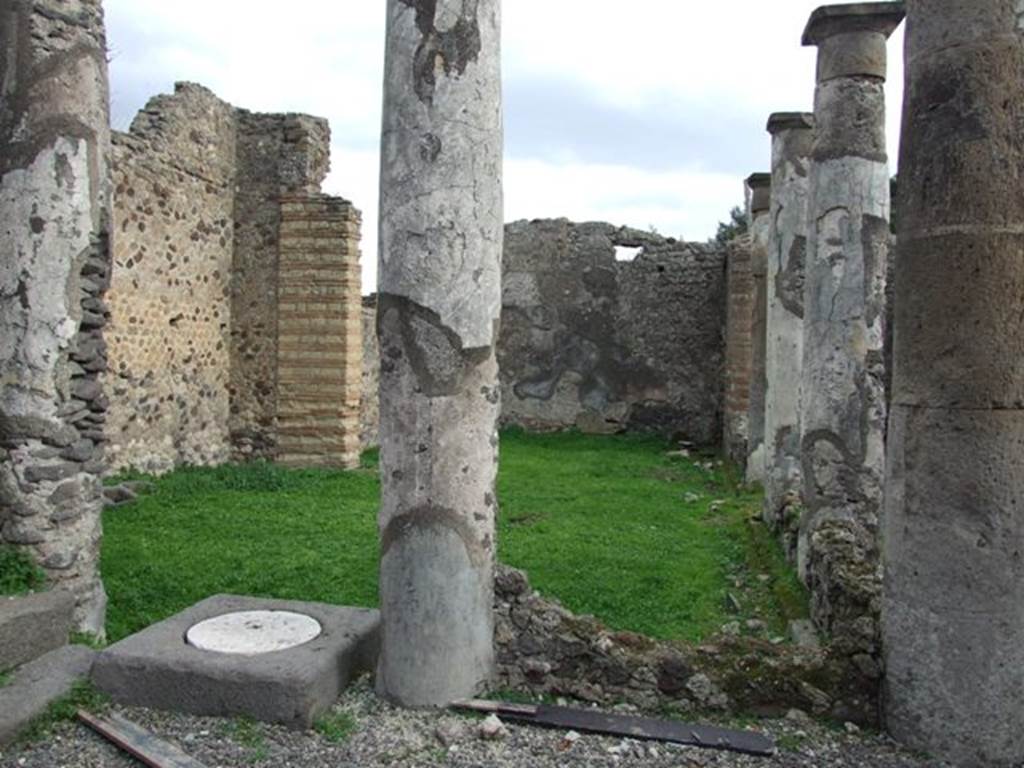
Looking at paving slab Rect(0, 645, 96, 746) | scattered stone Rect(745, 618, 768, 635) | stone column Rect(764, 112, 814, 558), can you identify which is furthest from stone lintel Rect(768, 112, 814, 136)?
paving slab Rect(0, 645, 96, 746)

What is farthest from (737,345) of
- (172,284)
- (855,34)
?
(855,34)

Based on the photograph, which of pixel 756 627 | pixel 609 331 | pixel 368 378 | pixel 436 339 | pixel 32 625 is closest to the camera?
pixel 436 339

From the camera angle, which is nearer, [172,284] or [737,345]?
Answer: [172,284]

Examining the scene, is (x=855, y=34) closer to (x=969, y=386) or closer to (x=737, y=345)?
(x=969, y=386)

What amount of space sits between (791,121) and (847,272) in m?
3.07

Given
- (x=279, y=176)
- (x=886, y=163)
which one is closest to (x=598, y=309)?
(x=279, y=176)

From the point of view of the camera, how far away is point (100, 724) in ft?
12.8

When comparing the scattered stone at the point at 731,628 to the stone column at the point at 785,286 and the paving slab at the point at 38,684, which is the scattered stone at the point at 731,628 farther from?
the paving slab at the point at 38,684

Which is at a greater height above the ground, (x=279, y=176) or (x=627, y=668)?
(x=279, y=176)

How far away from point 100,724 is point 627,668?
2.18 meters

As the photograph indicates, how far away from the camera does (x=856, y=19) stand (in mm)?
6395

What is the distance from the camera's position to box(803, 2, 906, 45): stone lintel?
6.36m

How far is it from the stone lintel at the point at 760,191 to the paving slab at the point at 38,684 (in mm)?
8880

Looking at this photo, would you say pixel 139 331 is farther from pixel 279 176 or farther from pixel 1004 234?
pixel 1004 234
